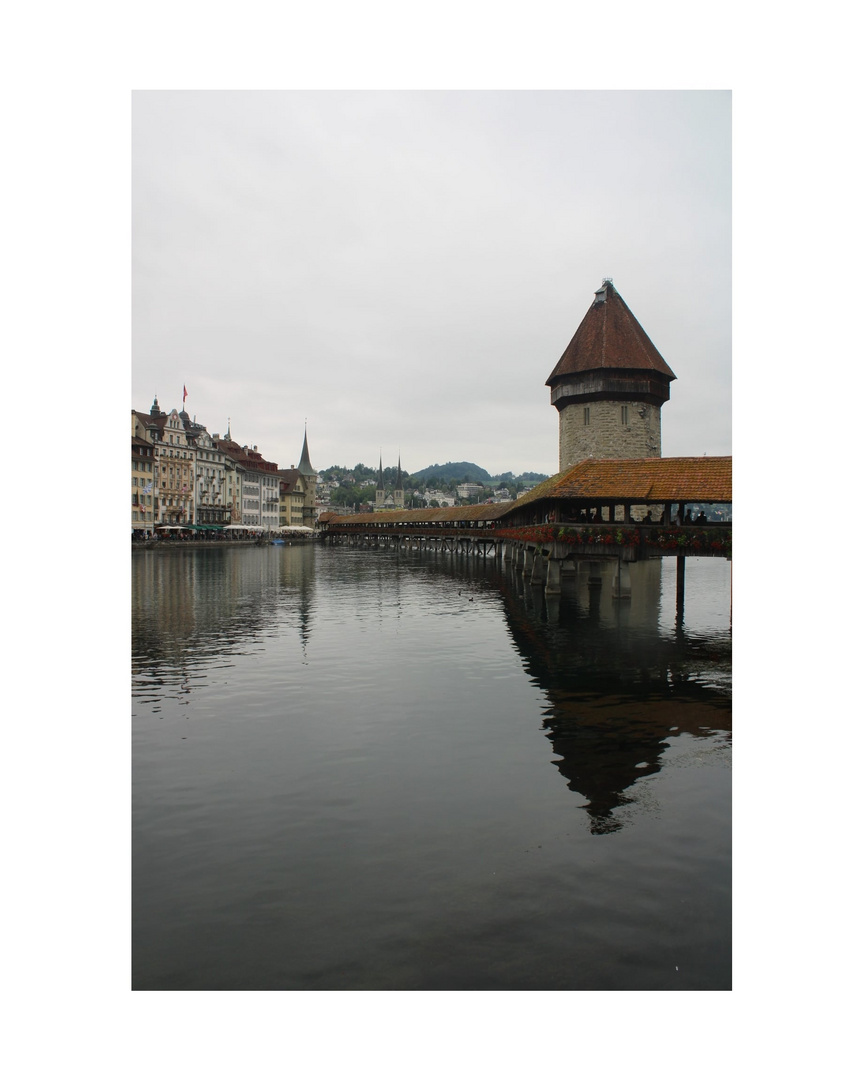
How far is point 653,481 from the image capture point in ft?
82.5

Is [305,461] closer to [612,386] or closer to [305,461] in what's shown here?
[305,461]

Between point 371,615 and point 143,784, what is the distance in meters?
16.4

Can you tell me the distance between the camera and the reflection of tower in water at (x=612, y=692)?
9.39m

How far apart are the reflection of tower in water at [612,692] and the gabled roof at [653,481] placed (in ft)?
13.5

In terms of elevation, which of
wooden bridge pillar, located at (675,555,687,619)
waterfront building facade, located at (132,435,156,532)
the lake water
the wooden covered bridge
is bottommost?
the lake water

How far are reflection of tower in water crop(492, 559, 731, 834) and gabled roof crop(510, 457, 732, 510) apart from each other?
411 cm

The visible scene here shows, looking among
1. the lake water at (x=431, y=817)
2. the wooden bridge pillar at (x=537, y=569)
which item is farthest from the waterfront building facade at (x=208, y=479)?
the lake water at (x=431, y=817)

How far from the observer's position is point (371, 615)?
25.4 m

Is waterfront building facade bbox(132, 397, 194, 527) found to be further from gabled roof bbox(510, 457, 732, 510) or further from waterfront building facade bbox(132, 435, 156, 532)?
gabled roof bbox(510, 457, 732, 510)

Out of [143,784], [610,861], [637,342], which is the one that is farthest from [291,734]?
[637,342]

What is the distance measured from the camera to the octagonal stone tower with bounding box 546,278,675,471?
Answer: 149ft

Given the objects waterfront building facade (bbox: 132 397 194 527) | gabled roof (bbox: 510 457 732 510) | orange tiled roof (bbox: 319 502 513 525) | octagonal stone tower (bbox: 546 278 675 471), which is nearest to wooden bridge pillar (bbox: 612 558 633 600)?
gabled roof (bbox: 510 457 732 510)

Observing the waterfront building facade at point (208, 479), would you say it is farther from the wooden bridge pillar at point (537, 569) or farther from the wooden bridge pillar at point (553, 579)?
the wooden bridge pillar at point (553, 579)

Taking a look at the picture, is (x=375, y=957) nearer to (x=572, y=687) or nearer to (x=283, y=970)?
(x=283, y=970)
